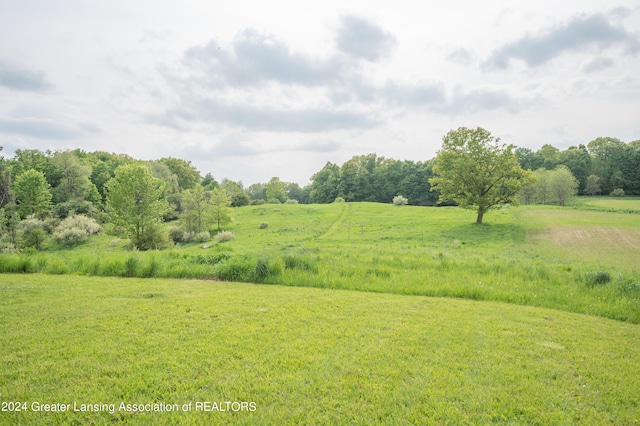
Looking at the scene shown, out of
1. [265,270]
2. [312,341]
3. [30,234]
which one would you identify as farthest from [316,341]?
[30,234]

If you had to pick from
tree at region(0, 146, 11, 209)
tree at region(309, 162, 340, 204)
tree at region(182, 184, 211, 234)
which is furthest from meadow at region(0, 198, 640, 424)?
tree at region(309, 162, 340, 204)

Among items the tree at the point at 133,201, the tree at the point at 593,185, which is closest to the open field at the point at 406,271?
the tree at the point at 133,201

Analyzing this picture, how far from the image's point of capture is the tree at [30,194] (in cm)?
4841

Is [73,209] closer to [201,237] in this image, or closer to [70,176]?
[70,176]

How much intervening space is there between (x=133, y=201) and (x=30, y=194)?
29564mm

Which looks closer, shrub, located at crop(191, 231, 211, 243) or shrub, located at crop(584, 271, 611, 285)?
shrub, located at crop(584, 271, 611, 285)

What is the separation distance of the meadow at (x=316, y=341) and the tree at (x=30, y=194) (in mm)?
48491

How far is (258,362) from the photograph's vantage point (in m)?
5.41

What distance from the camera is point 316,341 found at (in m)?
6.25

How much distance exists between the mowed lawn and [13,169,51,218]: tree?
54622mm

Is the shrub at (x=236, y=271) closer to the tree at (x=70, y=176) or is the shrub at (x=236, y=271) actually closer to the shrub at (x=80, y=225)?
the shrub at (x=80, y=225)

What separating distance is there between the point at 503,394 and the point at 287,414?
3251 mm

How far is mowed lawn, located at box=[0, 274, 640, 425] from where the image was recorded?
4281mm

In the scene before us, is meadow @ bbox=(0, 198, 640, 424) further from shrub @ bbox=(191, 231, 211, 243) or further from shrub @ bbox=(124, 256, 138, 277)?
shrub @ bbox=(191, 231, 211, 243)
